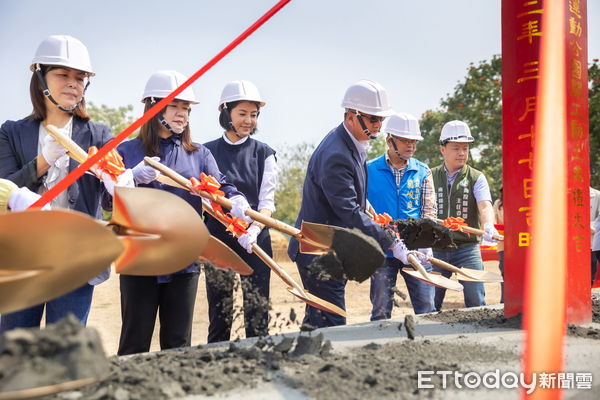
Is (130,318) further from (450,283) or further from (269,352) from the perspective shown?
(450,283)

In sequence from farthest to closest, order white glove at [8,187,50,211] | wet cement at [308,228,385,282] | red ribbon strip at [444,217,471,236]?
red ribbon strip at [444,217,471,236]
wet cement at [308,228,385,282]
white glove at [8,187,50,211]

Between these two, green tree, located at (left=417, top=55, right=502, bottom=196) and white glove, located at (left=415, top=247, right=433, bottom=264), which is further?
green tree, located at (left=417, top=55, right=502, bottom=196)

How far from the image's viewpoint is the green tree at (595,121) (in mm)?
12570

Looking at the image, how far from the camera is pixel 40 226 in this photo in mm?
1560

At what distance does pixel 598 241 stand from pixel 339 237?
5.62 metres

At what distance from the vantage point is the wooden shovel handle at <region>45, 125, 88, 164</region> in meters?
2.51

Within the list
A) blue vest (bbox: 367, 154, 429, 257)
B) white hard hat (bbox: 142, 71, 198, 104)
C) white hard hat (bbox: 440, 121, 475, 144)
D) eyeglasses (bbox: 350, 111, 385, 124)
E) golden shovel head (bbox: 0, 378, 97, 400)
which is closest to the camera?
golden shovel head (bbox: 0, 378, 97, 400)

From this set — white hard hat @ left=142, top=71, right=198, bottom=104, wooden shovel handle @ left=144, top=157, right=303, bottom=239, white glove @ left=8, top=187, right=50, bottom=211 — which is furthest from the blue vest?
white glove @ left=8, top=187, right=50, bottom=211

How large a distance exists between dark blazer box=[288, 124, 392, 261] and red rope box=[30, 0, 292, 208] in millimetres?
1563

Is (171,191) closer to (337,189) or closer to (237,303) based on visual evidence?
(337,189)

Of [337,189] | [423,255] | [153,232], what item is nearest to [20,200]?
[153,232]

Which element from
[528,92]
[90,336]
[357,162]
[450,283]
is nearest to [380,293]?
[450,283]

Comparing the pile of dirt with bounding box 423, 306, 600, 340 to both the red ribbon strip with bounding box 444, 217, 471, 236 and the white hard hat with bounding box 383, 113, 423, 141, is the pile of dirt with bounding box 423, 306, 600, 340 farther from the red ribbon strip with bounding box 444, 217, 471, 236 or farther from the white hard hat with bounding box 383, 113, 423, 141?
the white hard hat with bounding box 383, 113, 423, 141

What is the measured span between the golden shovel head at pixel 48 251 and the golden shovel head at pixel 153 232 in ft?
0.91
